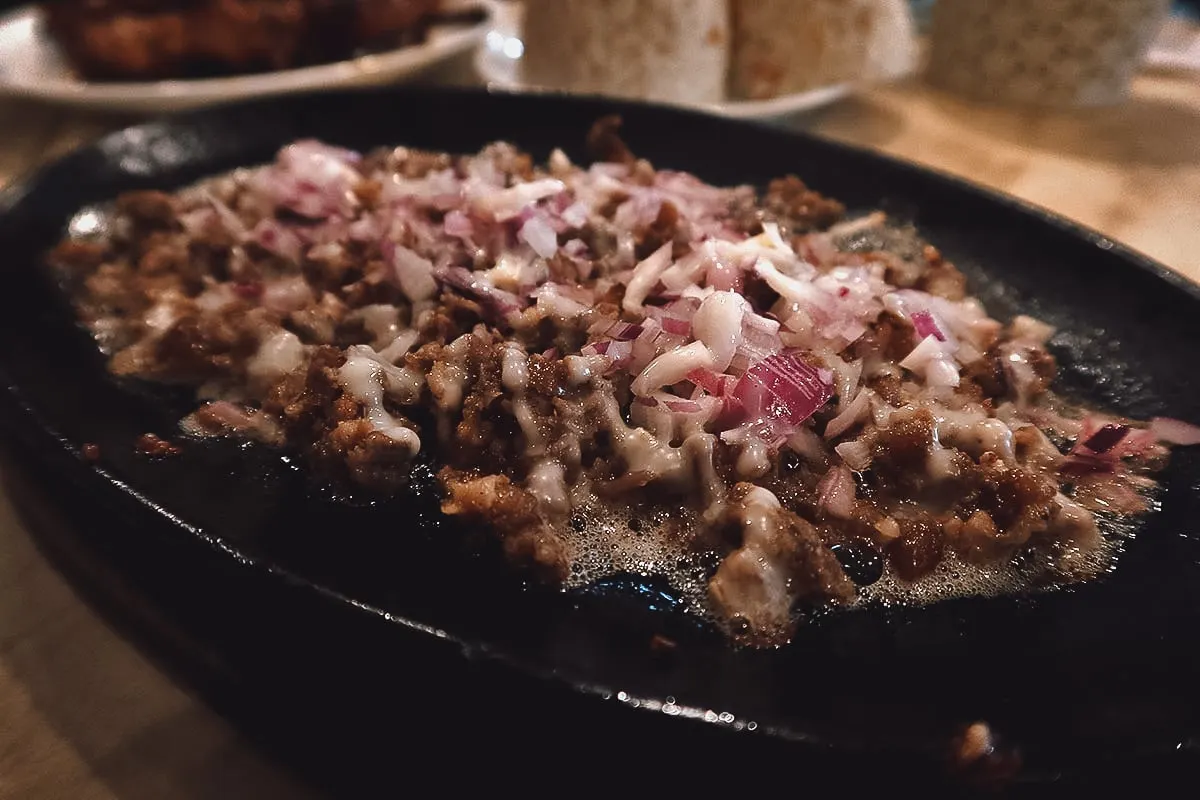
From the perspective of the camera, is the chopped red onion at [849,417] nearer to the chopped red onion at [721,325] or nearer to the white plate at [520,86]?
the chopped red onion at [721,325]

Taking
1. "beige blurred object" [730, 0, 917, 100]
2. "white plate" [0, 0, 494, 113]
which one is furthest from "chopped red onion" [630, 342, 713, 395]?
"beige blurred object" [730, 0, 917, 100]

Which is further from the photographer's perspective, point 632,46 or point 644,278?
point 632,46

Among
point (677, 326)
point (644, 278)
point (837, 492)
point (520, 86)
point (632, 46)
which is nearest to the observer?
point (837, 492)

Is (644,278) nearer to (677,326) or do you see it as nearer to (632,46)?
(677,326)

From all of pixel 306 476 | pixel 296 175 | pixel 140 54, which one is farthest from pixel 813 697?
pixel 140 54

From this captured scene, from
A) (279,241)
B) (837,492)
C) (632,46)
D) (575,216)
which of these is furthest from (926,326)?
(632,46)

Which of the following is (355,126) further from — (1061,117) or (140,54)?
(1061,117)

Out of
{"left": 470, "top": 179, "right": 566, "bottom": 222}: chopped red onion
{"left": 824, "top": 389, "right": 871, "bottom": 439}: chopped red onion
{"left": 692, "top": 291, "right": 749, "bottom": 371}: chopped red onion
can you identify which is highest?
{"left": 470, "top": 179, "right": 566, "bottom": 222}: chopped red onion

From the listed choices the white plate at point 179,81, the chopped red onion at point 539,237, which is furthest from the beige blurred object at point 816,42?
the chopped red onion at point 539,237

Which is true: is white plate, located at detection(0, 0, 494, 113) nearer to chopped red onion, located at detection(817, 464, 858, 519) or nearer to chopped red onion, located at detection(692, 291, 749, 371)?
chopped red onion, located at detection(692, 291, 749, 371)
